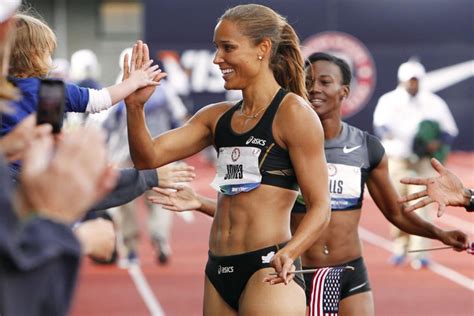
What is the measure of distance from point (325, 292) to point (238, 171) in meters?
1.03

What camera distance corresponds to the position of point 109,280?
43.1 ft

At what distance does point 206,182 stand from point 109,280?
11069 millimetres

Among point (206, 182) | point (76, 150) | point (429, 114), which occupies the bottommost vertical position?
point (206, 182)

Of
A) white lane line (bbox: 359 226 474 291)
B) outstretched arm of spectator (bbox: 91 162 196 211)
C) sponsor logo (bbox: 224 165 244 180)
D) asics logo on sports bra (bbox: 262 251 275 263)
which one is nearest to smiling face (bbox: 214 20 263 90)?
sponsor logo (bbox: 224 165 244 180)

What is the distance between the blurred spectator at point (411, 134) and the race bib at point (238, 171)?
8.01m

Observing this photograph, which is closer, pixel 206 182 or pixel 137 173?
pixel 137 173

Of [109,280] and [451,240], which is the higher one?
[451,240]

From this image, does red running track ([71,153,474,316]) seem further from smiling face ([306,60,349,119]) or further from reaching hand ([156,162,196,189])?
reaching hand ([156,162,196,189])

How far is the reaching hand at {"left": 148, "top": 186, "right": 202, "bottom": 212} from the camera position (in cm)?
555

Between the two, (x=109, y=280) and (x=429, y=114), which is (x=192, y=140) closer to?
(x=109, y=280)

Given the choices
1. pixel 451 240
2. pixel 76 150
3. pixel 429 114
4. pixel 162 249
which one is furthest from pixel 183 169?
pixel 429 114

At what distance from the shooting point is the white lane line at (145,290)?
1107 cm

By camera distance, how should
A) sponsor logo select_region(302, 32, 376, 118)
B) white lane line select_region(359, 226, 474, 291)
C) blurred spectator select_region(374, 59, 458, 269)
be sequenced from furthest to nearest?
sponsor logo select_region(302, 32, 376, 118) < blurred spectator select_region(374, 59, 458, 269) < white lane line select_region(359, 226, 474, 291)

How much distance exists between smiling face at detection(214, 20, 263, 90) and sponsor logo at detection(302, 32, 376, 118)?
61.7 ft
